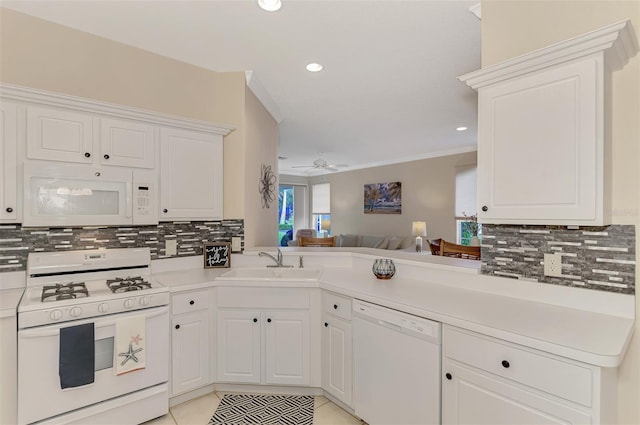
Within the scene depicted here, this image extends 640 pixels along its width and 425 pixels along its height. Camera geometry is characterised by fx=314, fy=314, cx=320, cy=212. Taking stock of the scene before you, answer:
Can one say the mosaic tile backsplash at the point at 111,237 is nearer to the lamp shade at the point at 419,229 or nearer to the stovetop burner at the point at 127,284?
the stovetop burner at the point at 127,284

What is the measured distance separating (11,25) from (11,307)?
72.6 inches

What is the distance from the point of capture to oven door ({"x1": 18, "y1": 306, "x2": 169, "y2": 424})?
65.6 inches

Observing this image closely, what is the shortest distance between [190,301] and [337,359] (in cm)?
112

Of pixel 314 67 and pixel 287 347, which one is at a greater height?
pixel 314 67

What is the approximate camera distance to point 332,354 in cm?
220

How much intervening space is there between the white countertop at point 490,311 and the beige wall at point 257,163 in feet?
2.82

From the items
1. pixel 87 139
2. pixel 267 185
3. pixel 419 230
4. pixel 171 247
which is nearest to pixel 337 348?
pixel 171 247

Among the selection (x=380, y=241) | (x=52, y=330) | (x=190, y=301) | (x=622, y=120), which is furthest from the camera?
(x=380, y=241)

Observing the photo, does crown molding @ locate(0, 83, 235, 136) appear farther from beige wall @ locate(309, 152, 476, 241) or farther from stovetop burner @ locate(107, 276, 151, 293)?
beige wall @ locate(309, 152, 476, 241)

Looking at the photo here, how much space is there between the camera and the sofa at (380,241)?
21.8 ft

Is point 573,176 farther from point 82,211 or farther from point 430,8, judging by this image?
point 82,211

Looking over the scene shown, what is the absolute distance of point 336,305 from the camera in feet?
7.12

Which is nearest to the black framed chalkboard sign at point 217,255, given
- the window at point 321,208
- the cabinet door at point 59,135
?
the cabinet door at point 59,135

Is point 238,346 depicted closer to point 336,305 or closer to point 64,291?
point 336,305
